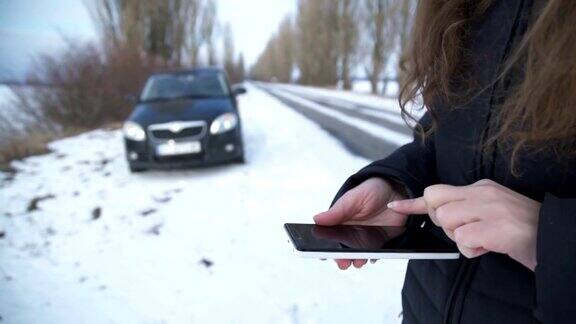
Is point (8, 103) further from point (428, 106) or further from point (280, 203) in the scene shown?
point (428, 106)

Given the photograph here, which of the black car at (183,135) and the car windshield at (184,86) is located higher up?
the car windshield at (184,86)

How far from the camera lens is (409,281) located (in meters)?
1.12

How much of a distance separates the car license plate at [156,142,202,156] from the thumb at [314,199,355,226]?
173 inches

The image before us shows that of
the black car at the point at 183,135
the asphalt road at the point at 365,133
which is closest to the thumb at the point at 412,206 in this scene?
the asphalt road at the point at 365,133

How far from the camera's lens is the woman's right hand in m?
1.03

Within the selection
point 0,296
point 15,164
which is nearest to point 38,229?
point 0,296

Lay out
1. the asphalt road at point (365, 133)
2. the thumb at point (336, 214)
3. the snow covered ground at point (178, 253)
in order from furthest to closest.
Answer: the asphalt road at point (365, 133) → the snow covered ground at point (178, 253) → the thumb at point (336, 214)

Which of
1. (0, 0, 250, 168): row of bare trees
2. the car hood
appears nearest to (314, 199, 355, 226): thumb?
the car hood

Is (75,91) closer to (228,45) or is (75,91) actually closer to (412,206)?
(412,206)

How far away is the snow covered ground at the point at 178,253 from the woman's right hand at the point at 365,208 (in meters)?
1.36

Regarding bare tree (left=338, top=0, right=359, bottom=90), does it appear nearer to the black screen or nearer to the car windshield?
the car windshield

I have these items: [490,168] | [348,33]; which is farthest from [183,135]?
[348,33]

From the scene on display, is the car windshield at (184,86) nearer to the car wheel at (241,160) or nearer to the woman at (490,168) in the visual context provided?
the car wheel at (241,160)

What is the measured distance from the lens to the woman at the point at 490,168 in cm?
→ 64
